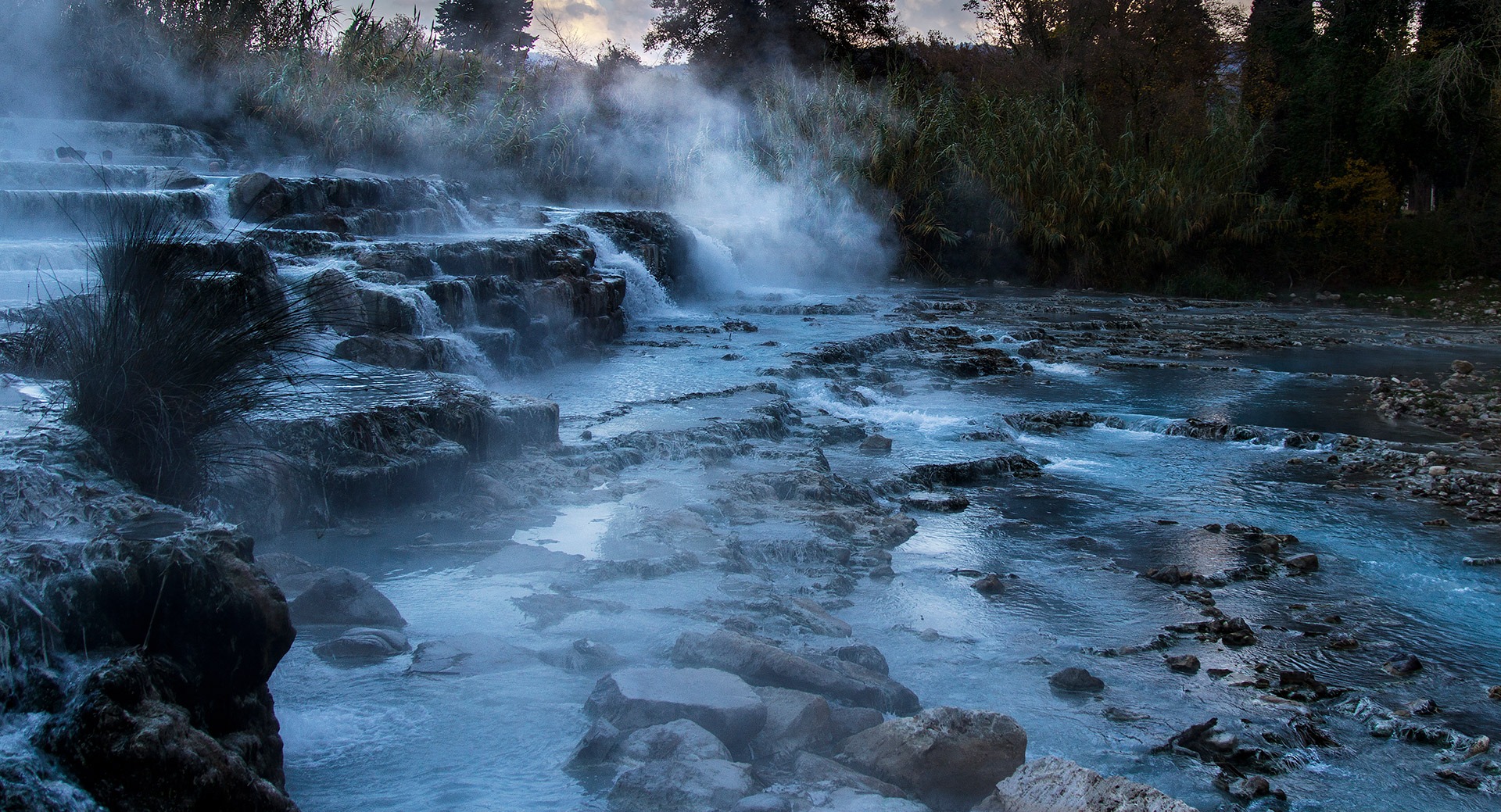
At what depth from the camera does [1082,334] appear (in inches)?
526

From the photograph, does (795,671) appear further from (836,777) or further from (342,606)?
(342,606)

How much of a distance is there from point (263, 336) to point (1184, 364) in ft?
33.7

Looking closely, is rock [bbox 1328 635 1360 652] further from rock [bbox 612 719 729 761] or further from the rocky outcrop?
the rocky outcrop

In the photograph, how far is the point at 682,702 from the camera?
2906 mm

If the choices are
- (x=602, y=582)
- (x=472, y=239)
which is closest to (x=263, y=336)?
(x=602, y=582)

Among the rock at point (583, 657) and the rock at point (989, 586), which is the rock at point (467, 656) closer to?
the rock at point (583, 657)

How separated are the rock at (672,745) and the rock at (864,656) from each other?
0.83 m

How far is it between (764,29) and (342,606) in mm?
27805

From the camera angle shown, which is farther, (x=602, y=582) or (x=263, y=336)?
(x=602, y=582)

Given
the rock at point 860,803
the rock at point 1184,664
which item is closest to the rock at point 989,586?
the rock at point 1184,664

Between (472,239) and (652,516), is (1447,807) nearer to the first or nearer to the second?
(652,516)

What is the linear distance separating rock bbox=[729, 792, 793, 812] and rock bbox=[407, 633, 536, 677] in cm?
116

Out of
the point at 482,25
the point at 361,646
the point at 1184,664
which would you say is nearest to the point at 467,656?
the point at 361,646

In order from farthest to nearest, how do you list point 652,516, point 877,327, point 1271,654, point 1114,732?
point 877,327 < point 652,516 < point 1271,654 < point 1114,732
